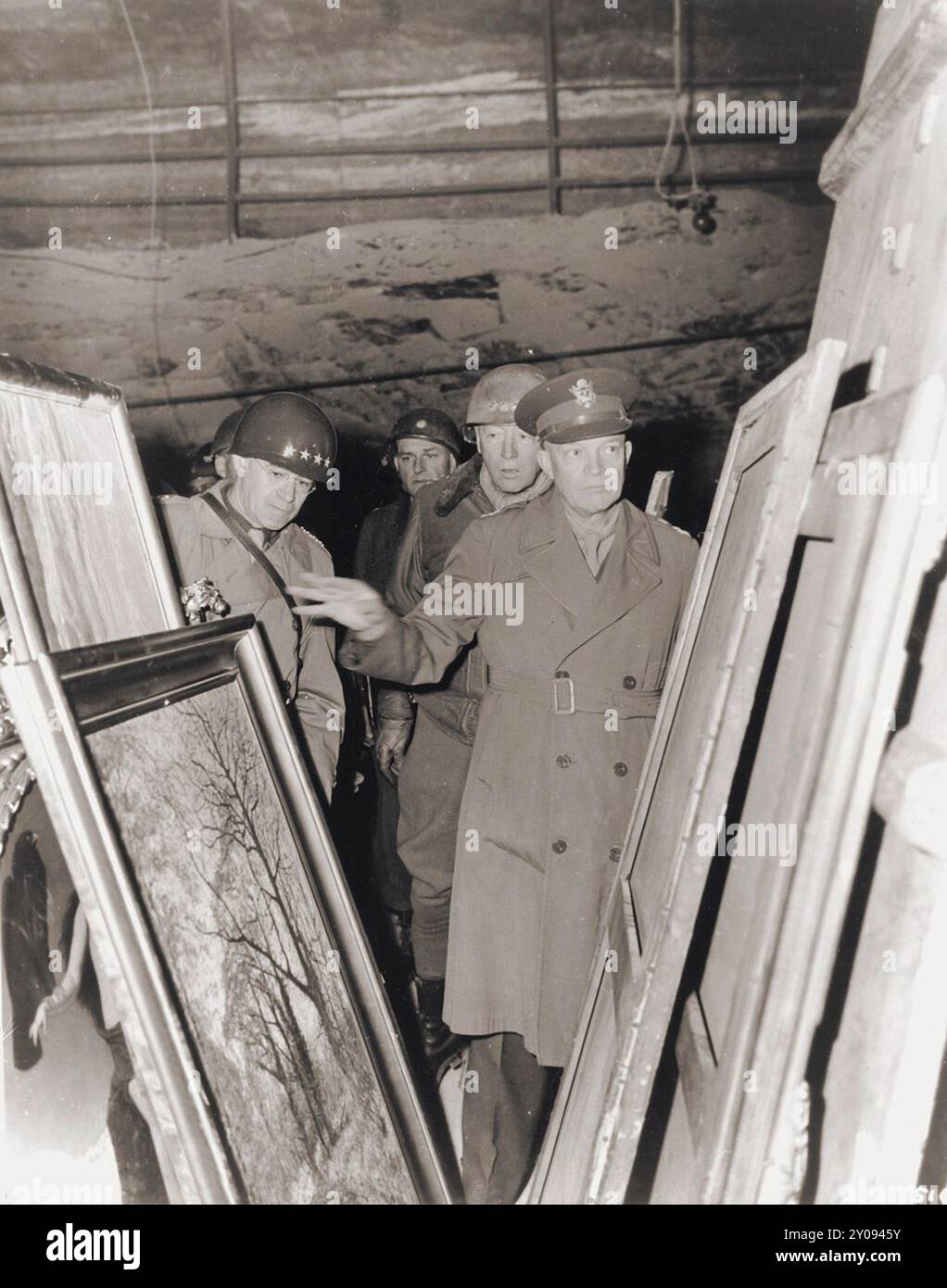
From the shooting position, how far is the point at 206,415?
699 centimetres

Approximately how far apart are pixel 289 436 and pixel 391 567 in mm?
1355

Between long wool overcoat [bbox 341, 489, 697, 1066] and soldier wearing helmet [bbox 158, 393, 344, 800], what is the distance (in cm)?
50

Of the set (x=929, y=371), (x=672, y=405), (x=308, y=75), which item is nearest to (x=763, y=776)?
(x=929, y=371)

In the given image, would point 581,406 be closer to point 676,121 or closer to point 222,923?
point 222,923

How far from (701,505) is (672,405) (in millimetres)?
1179

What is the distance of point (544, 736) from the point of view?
8.79 ft

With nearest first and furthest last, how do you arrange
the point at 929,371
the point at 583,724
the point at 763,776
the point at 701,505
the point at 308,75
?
1. the point at 929,371
2. the point at 763,776
3. the point at 583,724
4. the point at 701,505
5. the point at 308,75

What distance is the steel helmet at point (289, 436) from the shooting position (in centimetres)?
296

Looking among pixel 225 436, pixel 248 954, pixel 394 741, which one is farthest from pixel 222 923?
pixel 225 436

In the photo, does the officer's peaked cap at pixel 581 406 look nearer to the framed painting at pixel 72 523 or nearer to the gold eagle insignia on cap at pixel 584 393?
the gold eagle insignia on cap at pixel 584 393

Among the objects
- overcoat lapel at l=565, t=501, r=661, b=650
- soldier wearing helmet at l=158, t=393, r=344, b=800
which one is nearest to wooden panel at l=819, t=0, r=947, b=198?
overcoat lapel at l=565, t=501, r=661, b=650

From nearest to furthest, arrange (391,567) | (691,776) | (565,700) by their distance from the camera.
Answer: (691,776) → (565,700) → (391,567)

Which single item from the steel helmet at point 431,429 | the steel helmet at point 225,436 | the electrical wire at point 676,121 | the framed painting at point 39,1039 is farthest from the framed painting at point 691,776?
the electrical wire at point 676,121
